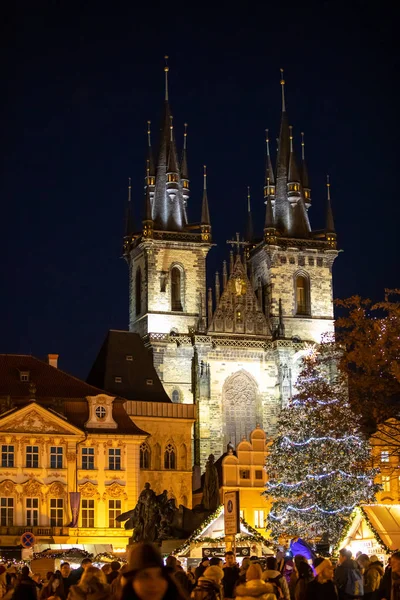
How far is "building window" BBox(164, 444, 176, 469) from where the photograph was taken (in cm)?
6022

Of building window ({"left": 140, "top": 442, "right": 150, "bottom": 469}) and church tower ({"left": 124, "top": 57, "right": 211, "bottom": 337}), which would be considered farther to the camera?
church tower ({"left": 124, "top": 57, "right": 211, "bottom": 337})

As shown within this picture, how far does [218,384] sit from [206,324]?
375 centimetres

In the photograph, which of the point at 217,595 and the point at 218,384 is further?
the point at 218,384

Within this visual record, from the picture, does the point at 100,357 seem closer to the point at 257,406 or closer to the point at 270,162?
the point at 257,406

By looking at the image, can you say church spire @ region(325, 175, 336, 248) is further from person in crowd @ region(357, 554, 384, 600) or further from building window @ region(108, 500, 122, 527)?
person in crowd @ region(357, 554, 384, 600)

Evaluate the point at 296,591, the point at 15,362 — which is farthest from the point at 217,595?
the point at 15,362

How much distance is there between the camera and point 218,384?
232ft

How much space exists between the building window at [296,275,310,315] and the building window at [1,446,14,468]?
95.3ft

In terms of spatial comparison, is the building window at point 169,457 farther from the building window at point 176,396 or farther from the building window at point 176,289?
the building window at point 176,289

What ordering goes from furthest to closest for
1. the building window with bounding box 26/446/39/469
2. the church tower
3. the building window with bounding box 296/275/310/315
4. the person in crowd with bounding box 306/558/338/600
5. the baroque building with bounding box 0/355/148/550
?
the building window with bounding box 296/275/310/315 → the church tower → the building window with bounding box 26/446/39/469 → the baroque building with bounding box 0/355/148/550 → the person in crowd with bounding box 306/558/338/600

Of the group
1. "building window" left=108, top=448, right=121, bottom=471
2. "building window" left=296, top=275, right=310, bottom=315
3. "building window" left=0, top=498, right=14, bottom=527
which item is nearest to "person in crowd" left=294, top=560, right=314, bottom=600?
"building window" left=0, top=498, right=14, bottom=527

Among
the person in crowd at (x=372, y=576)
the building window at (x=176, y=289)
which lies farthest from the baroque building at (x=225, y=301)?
the person in crowd at (x=372, y=576)

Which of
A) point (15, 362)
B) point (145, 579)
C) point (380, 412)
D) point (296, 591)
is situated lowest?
point (296, 591)

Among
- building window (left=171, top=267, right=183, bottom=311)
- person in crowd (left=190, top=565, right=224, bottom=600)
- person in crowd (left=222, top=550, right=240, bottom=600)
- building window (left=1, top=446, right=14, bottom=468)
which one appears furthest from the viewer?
building window (left=171, top=267, right=183, bottom=311)
